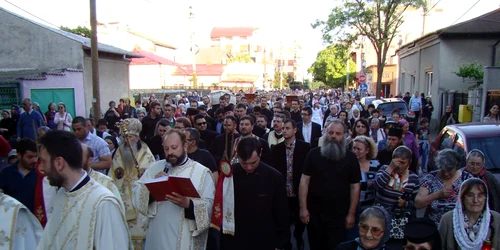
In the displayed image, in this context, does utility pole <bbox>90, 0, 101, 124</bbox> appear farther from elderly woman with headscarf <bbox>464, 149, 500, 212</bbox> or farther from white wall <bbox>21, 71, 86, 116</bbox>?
elderly woman with headscarf <bbox>464, 149, 500, 212</bbox>

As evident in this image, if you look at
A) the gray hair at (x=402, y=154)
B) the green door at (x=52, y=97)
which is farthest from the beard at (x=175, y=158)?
the green door at (x=52, y=97)

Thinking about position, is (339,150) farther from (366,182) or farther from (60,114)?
(60,114)

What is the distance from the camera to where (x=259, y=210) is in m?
4.33

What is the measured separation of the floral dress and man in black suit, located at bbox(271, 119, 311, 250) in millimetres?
1854

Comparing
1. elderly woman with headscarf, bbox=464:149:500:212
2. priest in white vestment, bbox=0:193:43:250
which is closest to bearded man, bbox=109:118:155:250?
priest in white vestment, bbox=0:193:43:250

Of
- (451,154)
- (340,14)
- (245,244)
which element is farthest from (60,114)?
(340,14)

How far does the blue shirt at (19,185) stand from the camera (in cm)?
460

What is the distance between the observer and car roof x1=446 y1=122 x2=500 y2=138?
6.75m

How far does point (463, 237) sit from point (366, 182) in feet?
5.52

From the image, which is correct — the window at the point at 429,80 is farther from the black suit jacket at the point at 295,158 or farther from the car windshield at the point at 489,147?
the black suit jacket at the point at 295,158

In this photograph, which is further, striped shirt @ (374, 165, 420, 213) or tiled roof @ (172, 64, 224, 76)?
tiled roof @ (172, 64, 224, 76)

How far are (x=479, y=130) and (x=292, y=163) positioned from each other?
10.4 feet

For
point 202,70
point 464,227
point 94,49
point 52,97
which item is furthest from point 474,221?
point 202,70

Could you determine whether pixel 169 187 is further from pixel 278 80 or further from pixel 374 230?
pixel 278 80
